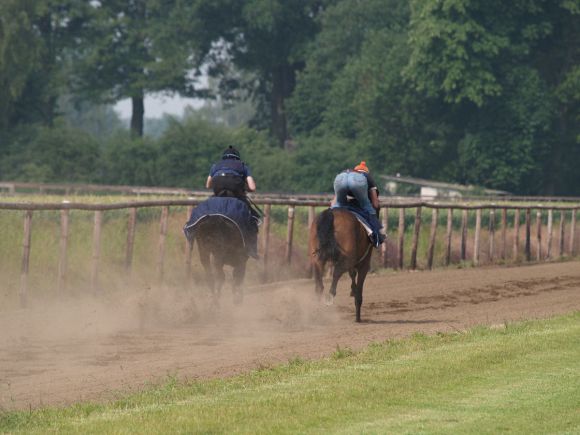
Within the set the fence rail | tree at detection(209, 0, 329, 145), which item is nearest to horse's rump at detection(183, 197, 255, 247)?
the fence rail

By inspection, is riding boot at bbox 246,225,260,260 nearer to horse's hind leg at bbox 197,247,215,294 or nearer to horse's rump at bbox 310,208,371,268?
horse's hind leg at bbox 197,247,215,294

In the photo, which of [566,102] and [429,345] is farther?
[566,102]

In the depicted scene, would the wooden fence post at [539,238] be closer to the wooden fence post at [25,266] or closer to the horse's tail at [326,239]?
the horse's tail at [326,239]

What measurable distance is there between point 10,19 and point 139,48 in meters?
13.4

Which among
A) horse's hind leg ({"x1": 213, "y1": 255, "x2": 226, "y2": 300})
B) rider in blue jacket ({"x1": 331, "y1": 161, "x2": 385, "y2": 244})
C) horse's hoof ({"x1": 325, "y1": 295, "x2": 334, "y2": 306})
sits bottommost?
horse's hoof ({"x1": 325, "y1": 295, "x2": 334, "y2": 306})

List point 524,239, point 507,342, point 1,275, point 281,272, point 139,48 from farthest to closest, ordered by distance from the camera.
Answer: point 139,48 → point 524,239 → point 281,272 → point 1,275 → point 507,342

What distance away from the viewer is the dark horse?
18953mm

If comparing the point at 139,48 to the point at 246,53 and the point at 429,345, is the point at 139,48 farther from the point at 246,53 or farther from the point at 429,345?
the point at 429,345

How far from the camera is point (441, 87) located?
75.7 m

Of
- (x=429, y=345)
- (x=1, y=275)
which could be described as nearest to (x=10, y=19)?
(x=1, y=275)

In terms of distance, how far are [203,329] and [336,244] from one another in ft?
7.60

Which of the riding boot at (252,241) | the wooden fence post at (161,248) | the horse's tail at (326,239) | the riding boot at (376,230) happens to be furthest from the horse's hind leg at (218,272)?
the wooden fence post at (161,248)

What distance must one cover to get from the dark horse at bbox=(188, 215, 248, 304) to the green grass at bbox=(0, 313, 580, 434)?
504 centimetres

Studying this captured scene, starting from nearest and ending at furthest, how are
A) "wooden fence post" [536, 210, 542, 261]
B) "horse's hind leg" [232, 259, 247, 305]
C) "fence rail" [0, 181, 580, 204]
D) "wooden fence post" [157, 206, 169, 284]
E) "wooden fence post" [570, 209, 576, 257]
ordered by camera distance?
1. "horse's hind leg" [232, 259, 247, 305]
2. "wooden fence post" [157, 206, 169, 284]
3. "wooden fence post" [536, 210, 542, 261]
4. "wooden fence post" [570, 209, 576, 257]
5. "fence rail" [0, 181, 580, 204]
